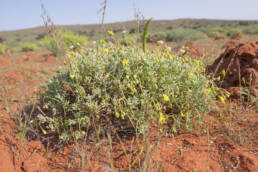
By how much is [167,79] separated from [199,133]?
0.68m

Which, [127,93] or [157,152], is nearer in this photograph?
[157,152]

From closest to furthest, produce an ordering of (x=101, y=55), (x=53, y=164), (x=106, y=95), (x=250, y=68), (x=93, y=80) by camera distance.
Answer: (x=53, y=164)
(x=106, y=95)
(x=93, y=80)
(x=101, y=55)
(x=250, y=68)

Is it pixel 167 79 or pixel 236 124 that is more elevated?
pixel 167 79

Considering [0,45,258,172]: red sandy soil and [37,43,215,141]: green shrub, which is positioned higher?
[37,43,215,141]: green shrub

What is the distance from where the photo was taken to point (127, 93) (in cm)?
209

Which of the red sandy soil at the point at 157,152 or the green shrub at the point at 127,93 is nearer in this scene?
the red sandy soil at the point at 157,152

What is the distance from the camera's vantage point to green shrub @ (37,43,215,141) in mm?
1915

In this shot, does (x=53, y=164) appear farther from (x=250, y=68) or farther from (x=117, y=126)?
(x=250, y=68)

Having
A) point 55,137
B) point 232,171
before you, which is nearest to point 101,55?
point 55,137

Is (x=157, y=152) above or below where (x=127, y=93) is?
below

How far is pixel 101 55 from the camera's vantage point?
2336 mm

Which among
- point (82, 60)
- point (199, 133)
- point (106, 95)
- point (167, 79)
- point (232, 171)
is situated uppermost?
point (82, 60)

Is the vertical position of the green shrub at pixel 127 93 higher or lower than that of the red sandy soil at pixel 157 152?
higher

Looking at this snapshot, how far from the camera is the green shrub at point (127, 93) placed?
75.4 inches
